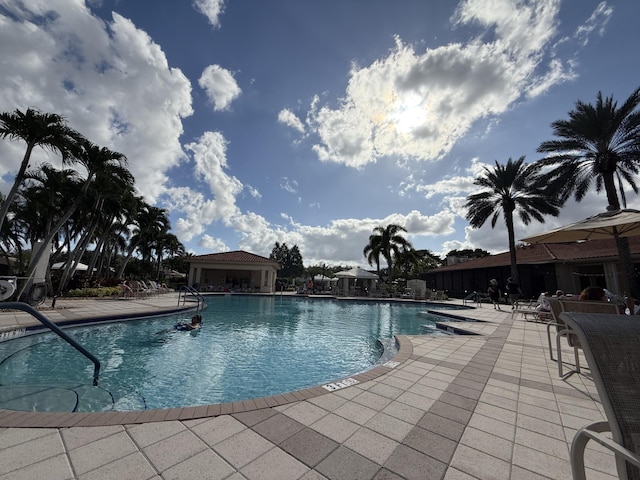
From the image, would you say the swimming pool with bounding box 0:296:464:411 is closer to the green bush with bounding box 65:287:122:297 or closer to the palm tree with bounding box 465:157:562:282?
the green bush with bounding box 65:287:122:297

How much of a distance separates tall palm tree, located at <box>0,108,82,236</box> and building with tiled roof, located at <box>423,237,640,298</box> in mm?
28279

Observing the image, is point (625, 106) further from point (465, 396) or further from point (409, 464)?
point (409, 464)

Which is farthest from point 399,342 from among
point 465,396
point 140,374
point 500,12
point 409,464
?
point 500,12

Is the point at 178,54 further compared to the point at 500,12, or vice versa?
the point at 178,54

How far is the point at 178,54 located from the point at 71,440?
10.8 meters

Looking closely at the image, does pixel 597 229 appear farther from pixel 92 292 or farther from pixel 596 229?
pixel 92 292

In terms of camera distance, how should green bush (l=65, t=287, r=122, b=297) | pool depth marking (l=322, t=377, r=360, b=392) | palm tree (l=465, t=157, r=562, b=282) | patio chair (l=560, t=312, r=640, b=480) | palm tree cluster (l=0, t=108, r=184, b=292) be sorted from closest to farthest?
patio chair (l=560, t=312, r=640, b=480) → pool depth marking (l=322, t=377, r=360, b=392) → palm tree cluster (l=0, t=108, r=184, b=292) → green bush (l=65, t=287, r=122, b=297) → palm tree (l=465, t=157, r=562, b=282)

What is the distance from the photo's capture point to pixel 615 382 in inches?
49.8

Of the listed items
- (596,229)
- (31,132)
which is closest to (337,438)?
(596,229)

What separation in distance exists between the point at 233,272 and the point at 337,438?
31294 millimetres

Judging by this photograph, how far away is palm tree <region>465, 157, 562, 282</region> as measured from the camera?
18266 millimetres

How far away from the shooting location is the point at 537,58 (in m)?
8.02

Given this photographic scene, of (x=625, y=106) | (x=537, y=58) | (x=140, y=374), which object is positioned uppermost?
(x=625, y=106)

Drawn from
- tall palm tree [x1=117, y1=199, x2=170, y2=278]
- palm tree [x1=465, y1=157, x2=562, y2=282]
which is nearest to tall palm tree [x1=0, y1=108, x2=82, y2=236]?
tall palm tree [x1=117, y1=199, x2=170, y2=278]
